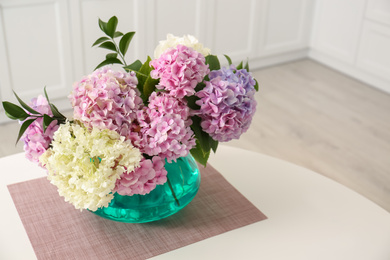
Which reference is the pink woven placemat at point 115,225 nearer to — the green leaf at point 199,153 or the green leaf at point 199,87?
the green leaf at point 199,153

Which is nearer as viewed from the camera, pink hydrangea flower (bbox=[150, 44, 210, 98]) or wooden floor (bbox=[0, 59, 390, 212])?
pink hydrangea flower (bbox=[150, 44, 210, 98])

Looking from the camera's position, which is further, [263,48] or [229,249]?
[263,48]

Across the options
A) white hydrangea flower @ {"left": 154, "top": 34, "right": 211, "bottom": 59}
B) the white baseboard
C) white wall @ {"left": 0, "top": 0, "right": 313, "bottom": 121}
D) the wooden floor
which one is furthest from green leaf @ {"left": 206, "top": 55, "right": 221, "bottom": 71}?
the white baseboard

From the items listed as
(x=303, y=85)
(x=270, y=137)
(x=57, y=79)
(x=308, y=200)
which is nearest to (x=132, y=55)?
(x=57, y=79)

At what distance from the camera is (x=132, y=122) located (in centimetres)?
125

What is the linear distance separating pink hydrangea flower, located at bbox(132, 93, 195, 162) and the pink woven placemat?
264 mm

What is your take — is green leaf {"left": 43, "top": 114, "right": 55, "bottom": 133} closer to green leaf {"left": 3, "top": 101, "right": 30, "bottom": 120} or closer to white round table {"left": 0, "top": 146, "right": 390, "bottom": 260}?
green leaf {"left": 3, "top": 101, "right": 30, "bottom": 120}

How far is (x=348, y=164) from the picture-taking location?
293cm

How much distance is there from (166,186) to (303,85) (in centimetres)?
261

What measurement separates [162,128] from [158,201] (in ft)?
0.84

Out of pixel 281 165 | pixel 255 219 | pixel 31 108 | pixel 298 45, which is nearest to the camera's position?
pixel 31 108

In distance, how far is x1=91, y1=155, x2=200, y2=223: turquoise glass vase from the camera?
1374mm

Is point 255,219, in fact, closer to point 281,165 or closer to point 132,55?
point 281,165

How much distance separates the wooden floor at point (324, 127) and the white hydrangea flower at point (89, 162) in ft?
5.83
